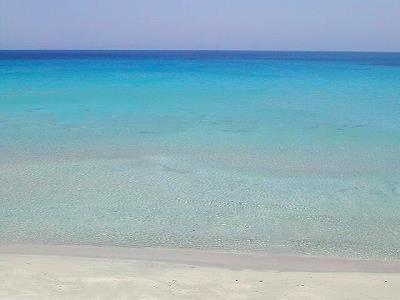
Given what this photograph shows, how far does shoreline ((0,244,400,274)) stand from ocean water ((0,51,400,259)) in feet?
0.48

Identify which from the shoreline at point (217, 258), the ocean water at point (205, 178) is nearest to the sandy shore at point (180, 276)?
the shoreline at point (217, 258)

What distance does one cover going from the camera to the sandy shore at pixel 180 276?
3.95m

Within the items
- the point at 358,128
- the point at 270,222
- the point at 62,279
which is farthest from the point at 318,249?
→ the point at 358,128

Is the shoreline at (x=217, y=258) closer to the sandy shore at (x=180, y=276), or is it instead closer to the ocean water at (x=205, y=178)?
the sandy shore at (x=180, y=276)

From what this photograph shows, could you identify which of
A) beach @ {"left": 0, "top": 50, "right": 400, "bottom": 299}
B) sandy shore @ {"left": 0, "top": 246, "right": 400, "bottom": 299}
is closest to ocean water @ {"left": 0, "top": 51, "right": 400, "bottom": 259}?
beach @ {"left": 0, "top": 50, "right": 400, "bottom": 299}

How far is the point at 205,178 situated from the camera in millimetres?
7750

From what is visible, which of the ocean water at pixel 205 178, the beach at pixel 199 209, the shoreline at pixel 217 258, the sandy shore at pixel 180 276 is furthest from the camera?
the ocean water at pixel 205 178

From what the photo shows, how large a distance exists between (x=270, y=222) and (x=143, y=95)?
15.1m

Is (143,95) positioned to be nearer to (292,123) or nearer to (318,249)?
(292,123)

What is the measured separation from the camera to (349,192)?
7.10 meters

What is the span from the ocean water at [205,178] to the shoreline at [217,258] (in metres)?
0.15

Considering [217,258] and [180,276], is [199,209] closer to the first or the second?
[217,258]

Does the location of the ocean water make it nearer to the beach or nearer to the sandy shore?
the beach

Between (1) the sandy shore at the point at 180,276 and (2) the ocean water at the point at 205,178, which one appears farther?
(2) the ocean water at the point at 205,178
